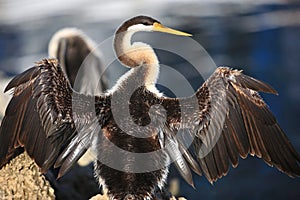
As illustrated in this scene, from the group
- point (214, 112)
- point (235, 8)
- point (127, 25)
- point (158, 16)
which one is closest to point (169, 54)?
point (158, 16)

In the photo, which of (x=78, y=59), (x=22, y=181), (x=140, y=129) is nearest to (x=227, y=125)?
(x=140, y=129)

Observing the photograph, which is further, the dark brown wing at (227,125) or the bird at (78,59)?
the bird at (78,59)

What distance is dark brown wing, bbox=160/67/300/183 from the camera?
1.91m

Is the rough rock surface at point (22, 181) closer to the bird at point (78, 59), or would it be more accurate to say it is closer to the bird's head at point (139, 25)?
the bird's head at point (139, 25)

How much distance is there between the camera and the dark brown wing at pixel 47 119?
73.9 inches

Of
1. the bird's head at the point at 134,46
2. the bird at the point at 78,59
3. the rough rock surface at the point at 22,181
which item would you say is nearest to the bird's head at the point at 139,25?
the bird's head at the point at 134,46

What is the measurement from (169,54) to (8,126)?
2297 millimetres

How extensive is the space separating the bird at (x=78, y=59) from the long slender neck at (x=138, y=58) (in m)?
1.11

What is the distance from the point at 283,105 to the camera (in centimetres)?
422

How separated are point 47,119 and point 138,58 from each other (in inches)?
17.2

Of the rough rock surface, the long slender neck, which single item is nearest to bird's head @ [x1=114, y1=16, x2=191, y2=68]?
the long slender neck

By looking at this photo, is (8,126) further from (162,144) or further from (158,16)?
(158,16)

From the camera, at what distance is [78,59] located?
11.4 ft

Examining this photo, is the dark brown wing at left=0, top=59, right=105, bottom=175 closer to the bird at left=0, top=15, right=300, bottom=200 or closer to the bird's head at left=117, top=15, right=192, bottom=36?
the bird at left=0, top=15, right=300, bottom=200
